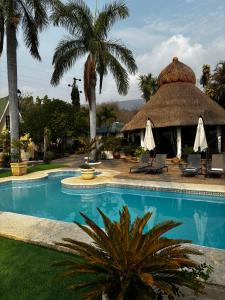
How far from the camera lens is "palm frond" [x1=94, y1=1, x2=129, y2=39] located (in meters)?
19.4

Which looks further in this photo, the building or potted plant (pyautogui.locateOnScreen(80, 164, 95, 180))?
the building

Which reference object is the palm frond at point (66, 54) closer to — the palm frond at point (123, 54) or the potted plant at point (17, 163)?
the palm frond at point (123, 54)

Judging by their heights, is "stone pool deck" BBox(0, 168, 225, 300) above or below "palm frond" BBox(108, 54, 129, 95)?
below

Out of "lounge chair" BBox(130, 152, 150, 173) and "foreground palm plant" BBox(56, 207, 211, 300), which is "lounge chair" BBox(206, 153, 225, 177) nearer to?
"lounge chair" BBox(130, 152, 150, 173)

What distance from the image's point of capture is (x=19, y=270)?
5.00 meters

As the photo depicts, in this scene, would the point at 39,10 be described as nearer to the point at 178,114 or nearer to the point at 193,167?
the point at 178,114

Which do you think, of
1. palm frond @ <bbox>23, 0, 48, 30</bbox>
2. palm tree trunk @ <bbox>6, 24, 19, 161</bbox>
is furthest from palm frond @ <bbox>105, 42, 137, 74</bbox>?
palm tree trunk @ <bbox>6, 24, 19, 161</bbox>

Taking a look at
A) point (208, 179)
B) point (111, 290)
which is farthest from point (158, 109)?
point (111, 290)

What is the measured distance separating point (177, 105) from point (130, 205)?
499 inches

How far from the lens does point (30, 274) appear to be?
15.9ft

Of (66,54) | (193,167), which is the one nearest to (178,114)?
(193,167)

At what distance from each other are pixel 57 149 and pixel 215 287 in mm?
27730

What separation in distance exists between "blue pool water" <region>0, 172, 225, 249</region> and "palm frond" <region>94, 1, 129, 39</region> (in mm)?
11373

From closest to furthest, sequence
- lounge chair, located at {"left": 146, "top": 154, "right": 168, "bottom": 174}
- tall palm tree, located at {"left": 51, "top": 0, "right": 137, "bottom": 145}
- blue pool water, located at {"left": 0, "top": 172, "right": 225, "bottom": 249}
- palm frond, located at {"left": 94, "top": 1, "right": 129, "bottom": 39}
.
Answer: blue pool water, located at {"left": 0, "top": 172, "right": 225, "bottom": 249} → lounge chair, located at {"left": 146, "top": 154, "right": 168, "bottom": 174} → tall palm tree, located at {"left": 51, "top": 0, "right": 137, "bottom": 145} → palm frond, located at {"left": 94, "top": 1, "right": 129, "bottom": 39}
